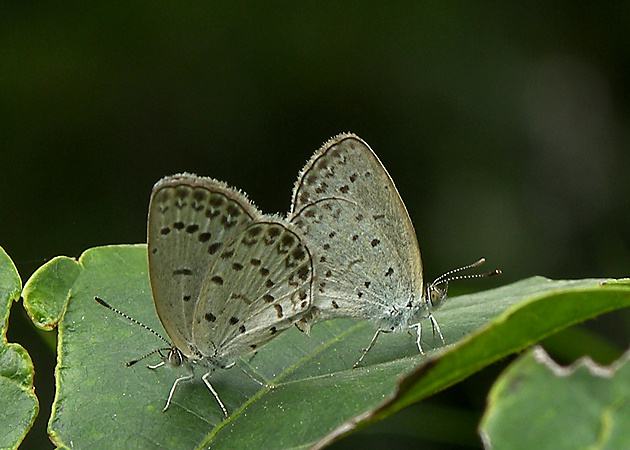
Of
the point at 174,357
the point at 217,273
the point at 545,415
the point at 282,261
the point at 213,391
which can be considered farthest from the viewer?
the point at 282,261

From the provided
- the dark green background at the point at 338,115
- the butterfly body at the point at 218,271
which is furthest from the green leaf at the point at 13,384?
the dark green background at the point at 338,115

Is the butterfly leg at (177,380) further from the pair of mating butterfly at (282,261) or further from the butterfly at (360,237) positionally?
the butterfly at (360,237)

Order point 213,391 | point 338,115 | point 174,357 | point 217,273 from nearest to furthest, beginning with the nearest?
point 213,391
point 174,357
point 217,273
point 338,115

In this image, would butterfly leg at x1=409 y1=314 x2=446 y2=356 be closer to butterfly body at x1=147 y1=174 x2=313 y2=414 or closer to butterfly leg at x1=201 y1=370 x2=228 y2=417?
butterfly body at x1=147 y1=174 x2=313 y2=414

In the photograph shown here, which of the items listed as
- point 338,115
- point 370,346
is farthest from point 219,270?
point 338,115

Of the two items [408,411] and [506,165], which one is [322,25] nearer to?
[506,165]

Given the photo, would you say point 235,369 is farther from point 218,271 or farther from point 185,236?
point 185,236

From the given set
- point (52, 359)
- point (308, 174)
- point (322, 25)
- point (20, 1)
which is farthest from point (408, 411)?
point (20, 1)
